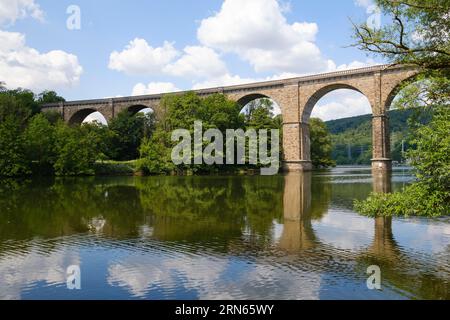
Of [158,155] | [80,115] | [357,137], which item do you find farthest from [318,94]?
[357,137]

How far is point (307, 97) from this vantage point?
1945 inches

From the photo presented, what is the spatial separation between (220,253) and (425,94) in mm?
5194

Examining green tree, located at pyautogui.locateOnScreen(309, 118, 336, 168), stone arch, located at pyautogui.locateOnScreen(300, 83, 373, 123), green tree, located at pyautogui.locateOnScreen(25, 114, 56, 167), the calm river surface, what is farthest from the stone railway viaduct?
Answer: the calm river surface

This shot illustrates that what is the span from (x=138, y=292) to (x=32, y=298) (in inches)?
60.3

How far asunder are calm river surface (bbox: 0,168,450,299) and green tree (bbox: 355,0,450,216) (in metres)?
1.14

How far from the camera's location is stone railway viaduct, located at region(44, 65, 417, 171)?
145 ft

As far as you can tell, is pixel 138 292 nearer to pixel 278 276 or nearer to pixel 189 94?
pixel 278 276

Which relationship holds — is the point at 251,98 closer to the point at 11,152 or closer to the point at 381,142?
the point at 381,142

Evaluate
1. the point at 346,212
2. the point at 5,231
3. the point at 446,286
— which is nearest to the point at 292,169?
the point at 346,212

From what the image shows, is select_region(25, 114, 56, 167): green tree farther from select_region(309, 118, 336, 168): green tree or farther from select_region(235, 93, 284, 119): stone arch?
select_region(309, 118, 336, 168): green tree

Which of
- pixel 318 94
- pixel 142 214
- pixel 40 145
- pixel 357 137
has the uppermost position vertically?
pixel 357 137

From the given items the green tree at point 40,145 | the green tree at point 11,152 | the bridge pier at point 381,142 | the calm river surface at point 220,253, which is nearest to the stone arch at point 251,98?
the bridge pier at point 381,142

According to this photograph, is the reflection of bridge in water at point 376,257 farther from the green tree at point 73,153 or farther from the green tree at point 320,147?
the green tree at point 320,147

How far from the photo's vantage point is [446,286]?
6.70 meters
